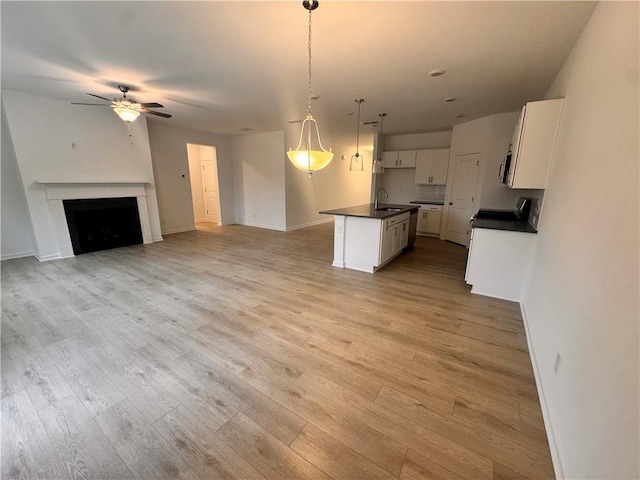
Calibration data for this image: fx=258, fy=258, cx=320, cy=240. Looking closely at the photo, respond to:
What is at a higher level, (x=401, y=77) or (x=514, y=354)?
(x=401, y=77)

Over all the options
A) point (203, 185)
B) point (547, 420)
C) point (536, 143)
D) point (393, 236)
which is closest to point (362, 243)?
point (393, 236)

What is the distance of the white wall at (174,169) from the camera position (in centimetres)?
621

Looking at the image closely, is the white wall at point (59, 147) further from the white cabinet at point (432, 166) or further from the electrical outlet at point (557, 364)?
the electrical outlet at point (557, 364)

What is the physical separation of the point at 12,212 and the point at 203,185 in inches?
171

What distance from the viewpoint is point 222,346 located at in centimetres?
224

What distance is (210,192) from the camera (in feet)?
27.0

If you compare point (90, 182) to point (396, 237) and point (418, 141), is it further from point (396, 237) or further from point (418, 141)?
point (418, 141)

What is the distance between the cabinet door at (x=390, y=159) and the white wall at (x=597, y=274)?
186 inches

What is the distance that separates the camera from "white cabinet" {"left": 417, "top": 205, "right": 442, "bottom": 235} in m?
6.40

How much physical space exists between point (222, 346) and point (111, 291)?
211 cm

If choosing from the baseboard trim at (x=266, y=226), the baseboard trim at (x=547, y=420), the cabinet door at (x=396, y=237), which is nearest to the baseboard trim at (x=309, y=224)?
the baseboard trim at (x=266, y=226)

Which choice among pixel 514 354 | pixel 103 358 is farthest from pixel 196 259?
pixel 514 354

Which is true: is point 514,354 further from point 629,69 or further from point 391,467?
point 629,69

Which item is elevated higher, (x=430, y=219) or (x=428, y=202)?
(x=428, y=202)
